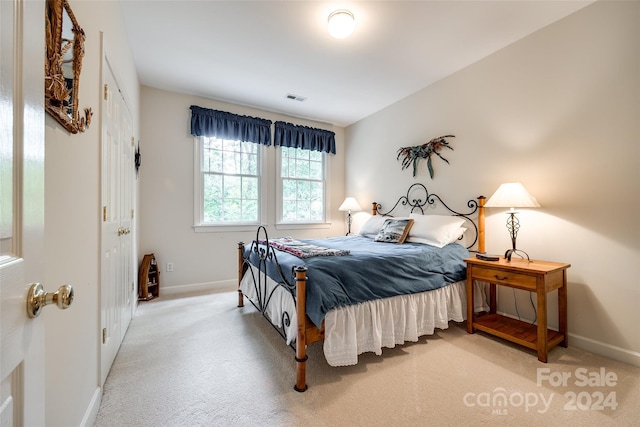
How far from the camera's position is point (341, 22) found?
2205 millimetres

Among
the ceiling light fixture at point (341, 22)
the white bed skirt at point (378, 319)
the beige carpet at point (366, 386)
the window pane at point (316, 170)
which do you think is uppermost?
the ceiling light fixture at point (341, 22)

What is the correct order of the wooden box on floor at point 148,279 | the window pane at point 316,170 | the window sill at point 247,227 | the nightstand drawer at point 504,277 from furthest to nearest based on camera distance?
the window pane at point 316,170, the window sill at point 247,227, the wooden box on floor at point 148,279, the nightstand drawer at point 504,277

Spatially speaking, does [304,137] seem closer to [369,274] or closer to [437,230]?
[437,230]

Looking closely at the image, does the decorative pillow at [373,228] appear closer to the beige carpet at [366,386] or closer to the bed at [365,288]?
the bed at [365,288]

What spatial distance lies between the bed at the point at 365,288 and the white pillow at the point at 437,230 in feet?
0.03

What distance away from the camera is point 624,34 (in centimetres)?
201

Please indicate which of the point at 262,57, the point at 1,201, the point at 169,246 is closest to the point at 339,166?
the point at 262,57

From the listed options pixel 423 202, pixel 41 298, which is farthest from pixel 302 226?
pixel 41 298

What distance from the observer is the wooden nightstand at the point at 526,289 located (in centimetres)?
202

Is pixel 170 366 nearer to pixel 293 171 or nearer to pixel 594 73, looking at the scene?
pixel 293 171

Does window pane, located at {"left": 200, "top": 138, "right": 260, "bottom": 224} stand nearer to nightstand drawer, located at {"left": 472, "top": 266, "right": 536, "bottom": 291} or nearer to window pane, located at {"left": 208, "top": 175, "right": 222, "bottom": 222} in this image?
window pane, located at {"left": 208, "top": 175, "right": 222, "bottom": 222}

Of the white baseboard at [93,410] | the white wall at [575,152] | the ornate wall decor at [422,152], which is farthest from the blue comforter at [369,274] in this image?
the ornate wall decor at [422,152]

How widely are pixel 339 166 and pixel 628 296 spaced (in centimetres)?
391

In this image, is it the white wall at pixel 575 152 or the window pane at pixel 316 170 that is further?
the window pane at pixel 316 170
